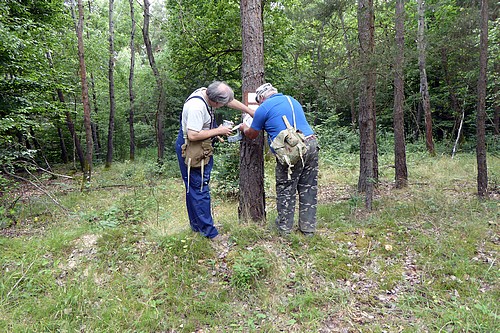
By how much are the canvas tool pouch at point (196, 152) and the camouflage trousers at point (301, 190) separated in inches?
36.0

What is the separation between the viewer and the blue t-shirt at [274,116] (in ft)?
11.5

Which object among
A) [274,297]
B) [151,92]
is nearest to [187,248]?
[274,297]

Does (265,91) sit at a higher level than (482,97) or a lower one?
lower

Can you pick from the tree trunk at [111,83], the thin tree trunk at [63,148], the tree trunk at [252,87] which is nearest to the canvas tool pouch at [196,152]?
the tree trunk at [252,87]

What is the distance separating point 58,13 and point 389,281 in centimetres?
1322

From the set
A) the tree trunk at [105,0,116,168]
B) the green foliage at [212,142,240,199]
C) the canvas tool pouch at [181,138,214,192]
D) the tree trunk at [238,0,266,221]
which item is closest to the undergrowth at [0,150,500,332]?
the tree trunk at [238,0,266,221]

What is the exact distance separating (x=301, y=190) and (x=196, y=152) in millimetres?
1462

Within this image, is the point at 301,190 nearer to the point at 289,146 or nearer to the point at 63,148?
the point at 289,146

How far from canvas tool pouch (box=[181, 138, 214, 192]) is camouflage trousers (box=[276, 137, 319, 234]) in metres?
0.91

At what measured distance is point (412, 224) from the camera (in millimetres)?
Answer: 4492

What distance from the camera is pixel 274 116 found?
11.5ft

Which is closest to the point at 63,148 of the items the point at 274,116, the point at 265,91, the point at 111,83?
the point at 111,83

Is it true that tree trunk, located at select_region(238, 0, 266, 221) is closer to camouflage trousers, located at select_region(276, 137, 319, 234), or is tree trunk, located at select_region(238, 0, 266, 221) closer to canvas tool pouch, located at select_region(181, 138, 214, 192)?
camouflage trousers, located at select_region(276, 137, 319, 234)

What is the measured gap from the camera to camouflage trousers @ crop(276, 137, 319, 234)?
12.0 ft
